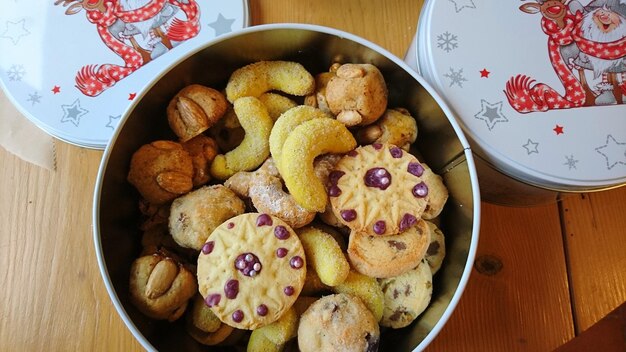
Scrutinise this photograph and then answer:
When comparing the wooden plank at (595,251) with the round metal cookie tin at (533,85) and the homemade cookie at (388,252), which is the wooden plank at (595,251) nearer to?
the round metal cookie tin at (533,85)

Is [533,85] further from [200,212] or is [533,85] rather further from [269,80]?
[200,212]

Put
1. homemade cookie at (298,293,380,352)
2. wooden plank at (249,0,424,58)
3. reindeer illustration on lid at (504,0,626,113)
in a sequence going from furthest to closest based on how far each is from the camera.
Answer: wooden plank at (249,0,424,58) < reindeer illustration on lid at (504,0,626,113) < homemade cookie at (298,293,380,352)

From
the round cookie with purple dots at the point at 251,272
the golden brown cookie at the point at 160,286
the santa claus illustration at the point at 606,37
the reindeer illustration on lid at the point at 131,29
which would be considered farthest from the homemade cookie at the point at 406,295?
the reindeer illustration on lid at the point at 131,29

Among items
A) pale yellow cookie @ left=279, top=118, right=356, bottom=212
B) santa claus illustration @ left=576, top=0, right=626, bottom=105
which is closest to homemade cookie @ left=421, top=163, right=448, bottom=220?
pale yellow cookie @ left=279, top=118, right=356, bottom=212

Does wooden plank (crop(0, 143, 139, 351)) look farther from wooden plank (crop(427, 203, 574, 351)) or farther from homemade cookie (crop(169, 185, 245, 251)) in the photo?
wooden plank (crop(427, 203, 574, 351))

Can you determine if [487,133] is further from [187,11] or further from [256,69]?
[187,11]

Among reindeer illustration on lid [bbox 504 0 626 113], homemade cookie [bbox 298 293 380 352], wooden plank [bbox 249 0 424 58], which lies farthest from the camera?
wooden plank [bbox 249 0 424 58]

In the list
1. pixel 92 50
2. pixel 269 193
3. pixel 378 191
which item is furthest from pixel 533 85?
pixel 92 50
